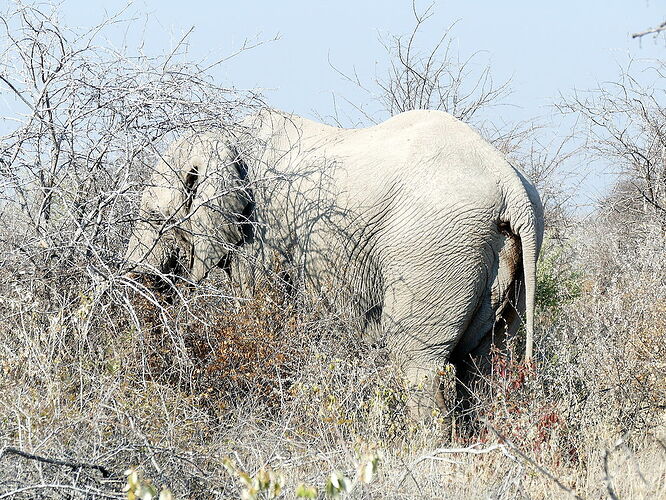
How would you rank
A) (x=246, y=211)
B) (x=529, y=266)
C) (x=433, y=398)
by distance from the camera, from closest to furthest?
(x=529, y=266)
(x=433, y=398)
(x=246, y=211)

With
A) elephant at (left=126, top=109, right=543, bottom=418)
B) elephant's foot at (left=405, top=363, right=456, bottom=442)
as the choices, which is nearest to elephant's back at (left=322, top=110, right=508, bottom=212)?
elephant at (left=126, top=109, right=543, bottom=418)

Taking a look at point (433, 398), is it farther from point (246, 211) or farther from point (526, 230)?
point (246, 211)

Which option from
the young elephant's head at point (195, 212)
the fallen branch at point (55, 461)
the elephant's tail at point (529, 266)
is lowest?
the fallen branch at point (55, 461)

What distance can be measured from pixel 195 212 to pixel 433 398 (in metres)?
2.02

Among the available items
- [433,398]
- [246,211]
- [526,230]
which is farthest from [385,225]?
[246,211]

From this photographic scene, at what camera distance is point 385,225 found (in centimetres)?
590

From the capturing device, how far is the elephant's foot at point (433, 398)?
225 inches

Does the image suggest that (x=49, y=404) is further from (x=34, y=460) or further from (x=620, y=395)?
(x=620, y=395)

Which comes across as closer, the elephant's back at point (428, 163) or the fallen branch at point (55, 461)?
the fallen branch at point (55, 461)

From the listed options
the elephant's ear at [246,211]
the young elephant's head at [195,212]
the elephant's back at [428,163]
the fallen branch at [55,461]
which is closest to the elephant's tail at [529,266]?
the elephant's back at [428,163]

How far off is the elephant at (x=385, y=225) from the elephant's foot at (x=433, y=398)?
18 millimetres

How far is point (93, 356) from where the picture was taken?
5387mm

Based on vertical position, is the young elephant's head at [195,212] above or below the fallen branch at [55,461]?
above

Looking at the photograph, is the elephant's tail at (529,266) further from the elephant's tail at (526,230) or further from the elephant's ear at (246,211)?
the elephant's ear at (246,211)
